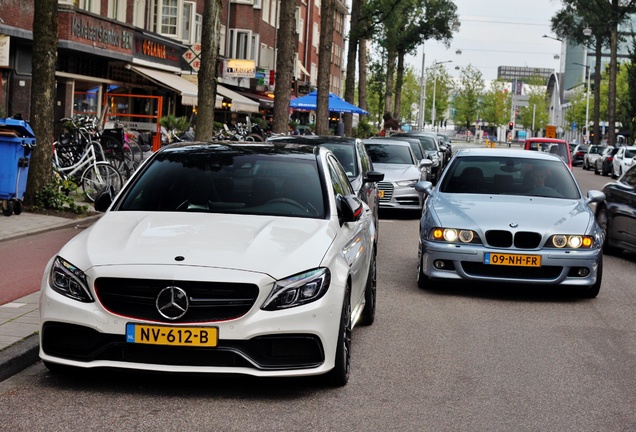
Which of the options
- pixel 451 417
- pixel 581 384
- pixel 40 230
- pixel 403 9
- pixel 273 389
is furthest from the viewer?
pixel 403 9

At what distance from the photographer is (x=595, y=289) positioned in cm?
1091

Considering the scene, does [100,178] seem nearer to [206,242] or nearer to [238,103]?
[206,242]

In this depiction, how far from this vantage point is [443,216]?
11047mm

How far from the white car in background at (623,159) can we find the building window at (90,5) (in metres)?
26.6

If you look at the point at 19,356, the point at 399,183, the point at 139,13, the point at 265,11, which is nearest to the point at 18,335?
the point at 19,356

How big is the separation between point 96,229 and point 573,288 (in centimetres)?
555

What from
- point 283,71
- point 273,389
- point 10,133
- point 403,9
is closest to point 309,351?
point 273,389

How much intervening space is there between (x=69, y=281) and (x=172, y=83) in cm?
3090

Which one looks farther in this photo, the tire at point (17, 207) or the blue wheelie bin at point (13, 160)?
the tire at point (17, 207)

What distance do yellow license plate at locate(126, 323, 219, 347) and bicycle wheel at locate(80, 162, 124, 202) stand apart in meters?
12.6

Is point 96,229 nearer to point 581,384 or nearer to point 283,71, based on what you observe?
point 581,384

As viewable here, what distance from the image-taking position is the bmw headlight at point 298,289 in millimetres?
6066

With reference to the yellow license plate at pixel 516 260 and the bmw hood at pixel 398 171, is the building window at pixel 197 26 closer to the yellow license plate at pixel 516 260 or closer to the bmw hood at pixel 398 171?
the bmw hood at pixel 398 171

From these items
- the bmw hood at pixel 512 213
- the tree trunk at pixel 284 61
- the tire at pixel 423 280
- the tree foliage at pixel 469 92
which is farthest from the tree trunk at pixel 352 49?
the tree foliage at pixel 469 92
